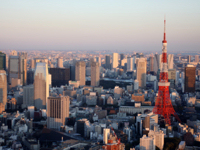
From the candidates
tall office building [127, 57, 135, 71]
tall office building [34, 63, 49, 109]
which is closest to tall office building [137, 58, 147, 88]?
tall office building [34, 63, 49, 109]

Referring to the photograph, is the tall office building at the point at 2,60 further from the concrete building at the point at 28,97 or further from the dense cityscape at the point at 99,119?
the concrete building at the point at 28,97

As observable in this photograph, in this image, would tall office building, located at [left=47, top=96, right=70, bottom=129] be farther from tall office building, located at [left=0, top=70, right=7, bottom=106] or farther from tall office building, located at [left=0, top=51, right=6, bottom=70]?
tall office building, located at [left=0, top=51, right=6, bottom=70]

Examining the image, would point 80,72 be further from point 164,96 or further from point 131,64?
point 164,96

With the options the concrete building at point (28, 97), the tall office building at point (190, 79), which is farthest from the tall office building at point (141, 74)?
the concrete building at point (28, 97)

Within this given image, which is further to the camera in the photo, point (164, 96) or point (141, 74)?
point (141, 74)

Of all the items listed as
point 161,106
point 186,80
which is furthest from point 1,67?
point 161,106

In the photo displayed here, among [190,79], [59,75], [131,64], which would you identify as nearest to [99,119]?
[190,79]

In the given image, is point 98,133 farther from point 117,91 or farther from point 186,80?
point 186,80
